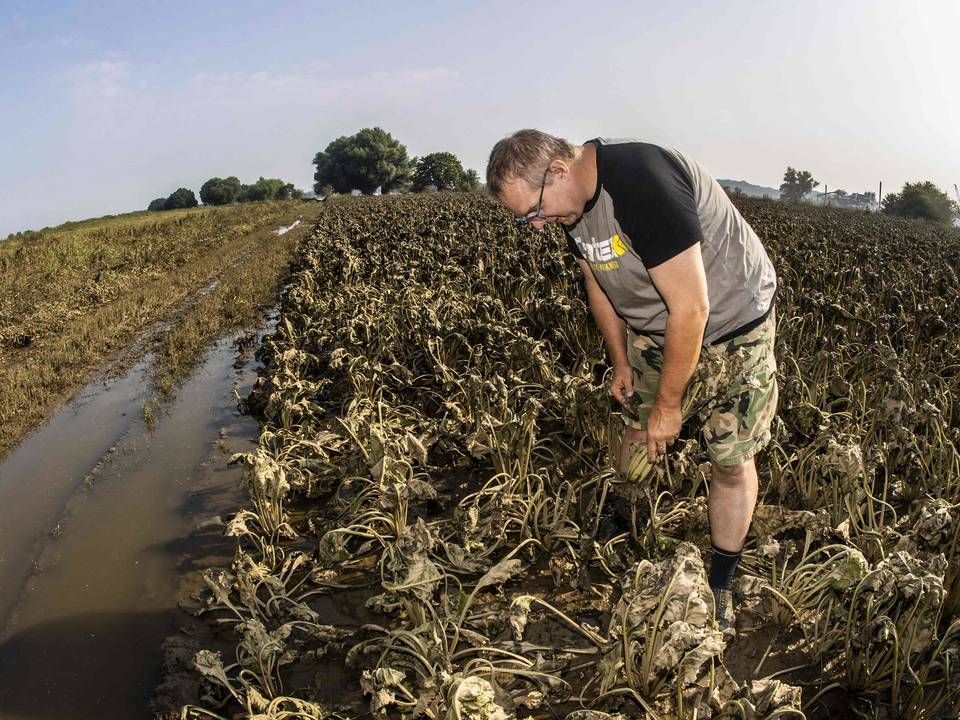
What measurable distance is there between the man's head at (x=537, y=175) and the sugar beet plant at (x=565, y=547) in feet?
3.00

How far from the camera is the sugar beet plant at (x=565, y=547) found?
230 cm

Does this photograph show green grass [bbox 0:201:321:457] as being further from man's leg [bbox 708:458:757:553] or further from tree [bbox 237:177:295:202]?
tree [bbox 237:177:295:202]

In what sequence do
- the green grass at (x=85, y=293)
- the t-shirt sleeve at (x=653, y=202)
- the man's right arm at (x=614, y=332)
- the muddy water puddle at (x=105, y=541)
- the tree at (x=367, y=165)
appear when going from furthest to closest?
the tree at (x=367, y=165) < the green grass at (x=85, y=293) < the man's right arm at (x=614, y=332) < the muddy water puddle at (x=105, y=541) < the t-shirt sleeve at (x=653, y=202)

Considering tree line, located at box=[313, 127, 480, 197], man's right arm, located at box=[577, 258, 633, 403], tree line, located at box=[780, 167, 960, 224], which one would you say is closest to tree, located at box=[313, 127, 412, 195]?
tree line, located at box=[313, 127, 480, 197]

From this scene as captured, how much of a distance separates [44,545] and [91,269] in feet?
44.9

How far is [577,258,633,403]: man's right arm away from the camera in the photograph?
10.5 feet

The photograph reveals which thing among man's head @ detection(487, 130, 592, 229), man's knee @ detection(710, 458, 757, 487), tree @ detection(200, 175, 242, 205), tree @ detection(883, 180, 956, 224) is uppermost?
tree @ detection(200, 175, 242, 205)

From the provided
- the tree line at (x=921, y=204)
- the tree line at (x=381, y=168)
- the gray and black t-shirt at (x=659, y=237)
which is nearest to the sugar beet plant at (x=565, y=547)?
the gray and black t-shirt at (x=659, y=237)

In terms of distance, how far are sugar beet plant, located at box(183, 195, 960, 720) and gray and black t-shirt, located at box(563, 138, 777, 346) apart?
41 centimetres

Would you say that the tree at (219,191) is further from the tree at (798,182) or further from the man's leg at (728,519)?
the man's leg at (728,519)

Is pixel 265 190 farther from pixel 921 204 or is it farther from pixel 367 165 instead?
pixel 921 204

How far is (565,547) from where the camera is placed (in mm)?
3646

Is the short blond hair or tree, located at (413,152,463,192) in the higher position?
tree, located at (413,152,463,192)

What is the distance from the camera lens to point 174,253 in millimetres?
18031
